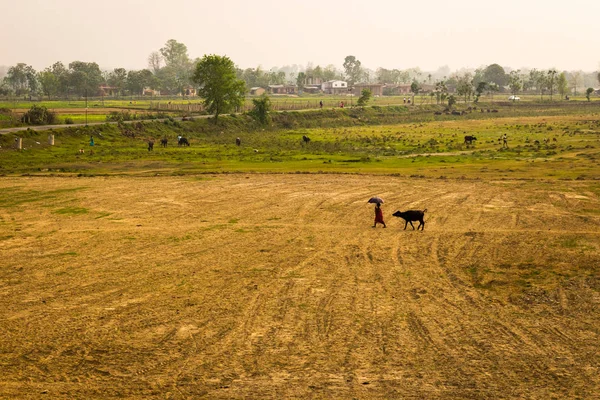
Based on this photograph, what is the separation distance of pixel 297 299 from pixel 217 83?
71270 millimetres

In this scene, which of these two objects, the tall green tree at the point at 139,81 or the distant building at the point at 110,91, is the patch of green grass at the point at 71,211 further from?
the distant building at the point at 110,91

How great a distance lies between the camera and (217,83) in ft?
286

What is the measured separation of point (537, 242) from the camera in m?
26.2

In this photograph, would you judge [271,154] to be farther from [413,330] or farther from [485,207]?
[413,330]

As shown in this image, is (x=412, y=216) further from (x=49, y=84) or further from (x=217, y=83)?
(x=49, y=84)

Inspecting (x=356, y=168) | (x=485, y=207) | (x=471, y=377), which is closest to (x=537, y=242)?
(x=485, y=207)

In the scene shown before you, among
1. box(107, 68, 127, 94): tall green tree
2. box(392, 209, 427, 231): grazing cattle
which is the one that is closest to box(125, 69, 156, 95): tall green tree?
box(107, 68, 127, 94): tall green tree

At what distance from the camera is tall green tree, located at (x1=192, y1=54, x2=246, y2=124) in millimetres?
86938

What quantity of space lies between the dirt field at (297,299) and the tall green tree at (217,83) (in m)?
53.5

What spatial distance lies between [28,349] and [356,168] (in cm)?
3647

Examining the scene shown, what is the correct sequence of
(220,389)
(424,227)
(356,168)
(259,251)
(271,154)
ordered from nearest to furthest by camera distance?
(220,389)
(259,251)
(424,227)
(356,168)
(271,154)

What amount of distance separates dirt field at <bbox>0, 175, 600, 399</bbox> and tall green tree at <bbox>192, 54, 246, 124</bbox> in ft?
175

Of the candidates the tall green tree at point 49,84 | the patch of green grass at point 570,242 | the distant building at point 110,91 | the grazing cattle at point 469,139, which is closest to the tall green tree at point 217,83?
the grazing cattle at point 469,139

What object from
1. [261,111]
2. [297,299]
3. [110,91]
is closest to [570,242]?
[297,299]
